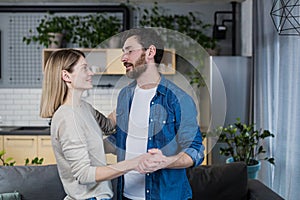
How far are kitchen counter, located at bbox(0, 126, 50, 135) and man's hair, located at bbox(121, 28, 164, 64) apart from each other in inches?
181

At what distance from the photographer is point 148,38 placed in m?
1.30

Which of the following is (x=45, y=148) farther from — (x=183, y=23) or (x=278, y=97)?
(x=278, y=97)

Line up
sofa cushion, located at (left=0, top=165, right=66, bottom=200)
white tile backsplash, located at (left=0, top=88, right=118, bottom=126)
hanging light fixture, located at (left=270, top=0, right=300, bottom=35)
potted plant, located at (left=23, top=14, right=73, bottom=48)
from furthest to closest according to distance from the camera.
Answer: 1. white tile backsplash, located at (left=0, top=88, right=118, bottom=126)
2. potted plant, located at (left=23, top=14, right=73, bottom=48)
3. hanging light fixture, located at (left=270, top=0, right=300, bottom=35)
4. sofa cushion, located at (left=0, top=165, right=66, bottom=200)

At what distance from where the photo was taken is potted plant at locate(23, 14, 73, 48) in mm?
5977

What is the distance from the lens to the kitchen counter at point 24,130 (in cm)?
572

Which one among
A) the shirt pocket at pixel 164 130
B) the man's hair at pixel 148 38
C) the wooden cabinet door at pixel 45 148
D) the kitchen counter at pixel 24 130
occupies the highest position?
the man's hair at pixel 148 38

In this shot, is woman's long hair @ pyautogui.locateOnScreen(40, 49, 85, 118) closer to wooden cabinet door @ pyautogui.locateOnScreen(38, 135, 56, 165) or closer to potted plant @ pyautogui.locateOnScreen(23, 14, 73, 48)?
wooden cabinet door @ pyautogui.locateOnScreen(38, 135, 56, 165)

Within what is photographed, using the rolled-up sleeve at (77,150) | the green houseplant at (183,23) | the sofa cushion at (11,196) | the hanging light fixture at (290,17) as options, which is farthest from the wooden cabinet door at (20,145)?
the rolled-up sleeve at (77,150)

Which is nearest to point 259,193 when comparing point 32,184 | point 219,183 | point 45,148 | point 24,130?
point 219,183

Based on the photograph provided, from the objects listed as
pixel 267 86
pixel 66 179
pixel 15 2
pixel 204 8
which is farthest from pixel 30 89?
pixel 66 179

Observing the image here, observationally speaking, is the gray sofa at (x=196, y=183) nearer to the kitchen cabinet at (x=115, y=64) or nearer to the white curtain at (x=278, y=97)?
the white curtain at (x=278, y=97)

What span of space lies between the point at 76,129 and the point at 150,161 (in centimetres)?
21

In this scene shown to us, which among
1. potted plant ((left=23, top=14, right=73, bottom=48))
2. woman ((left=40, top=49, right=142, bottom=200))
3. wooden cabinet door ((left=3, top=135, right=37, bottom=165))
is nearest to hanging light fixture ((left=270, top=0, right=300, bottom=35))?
woman ((left=40, top=49, right=142, bottom=200))

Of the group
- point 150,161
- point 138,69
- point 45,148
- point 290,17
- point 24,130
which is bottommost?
point 45,148
